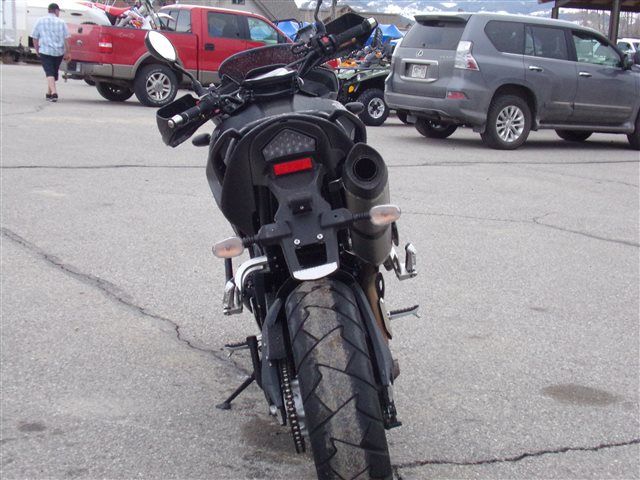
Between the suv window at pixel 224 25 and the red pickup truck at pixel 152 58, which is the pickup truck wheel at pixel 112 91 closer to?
the red pickup truck at pixel 152 58

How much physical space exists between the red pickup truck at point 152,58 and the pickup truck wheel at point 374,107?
3199 mm

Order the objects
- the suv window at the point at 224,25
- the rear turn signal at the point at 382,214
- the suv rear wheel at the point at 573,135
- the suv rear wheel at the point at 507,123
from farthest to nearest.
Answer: the suv window at the point at 224,25 → the suv rear wheel at the point at 573,135 → the suv rear wheel at the point at 507,123 → the rear turn signal at the point at 382,214

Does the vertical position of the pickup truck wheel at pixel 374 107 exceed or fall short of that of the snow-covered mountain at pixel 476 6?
it falls short

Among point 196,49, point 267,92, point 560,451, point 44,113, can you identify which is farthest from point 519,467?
point 196,49

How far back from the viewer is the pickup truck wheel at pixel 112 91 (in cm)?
1836

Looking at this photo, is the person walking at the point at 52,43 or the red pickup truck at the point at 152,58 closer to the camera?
the person walking at the point at 52,43

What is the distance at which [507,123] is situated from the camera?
13.0m

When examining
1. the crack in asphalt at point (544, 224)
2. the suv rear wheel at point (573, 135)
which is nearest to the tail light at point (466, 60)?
the suv rear wheel at point (573, 135)

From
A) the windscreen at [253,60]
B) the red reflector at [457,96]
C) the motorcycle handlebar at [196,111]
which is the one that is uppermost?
the windscreen at [253,60]

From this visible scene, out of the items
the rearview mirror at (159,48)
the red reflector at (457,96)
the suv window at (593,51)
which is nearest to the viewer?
the rearview mirror at (159,48)

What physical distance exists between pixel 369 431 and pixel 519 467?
1.22 meters

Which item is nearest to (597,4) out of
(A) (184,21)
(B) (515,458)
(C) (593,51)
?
(C) (593,51)

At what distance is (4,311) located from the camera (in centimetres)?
514

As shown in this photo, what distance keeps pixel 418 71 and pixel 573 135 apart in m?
3.89
